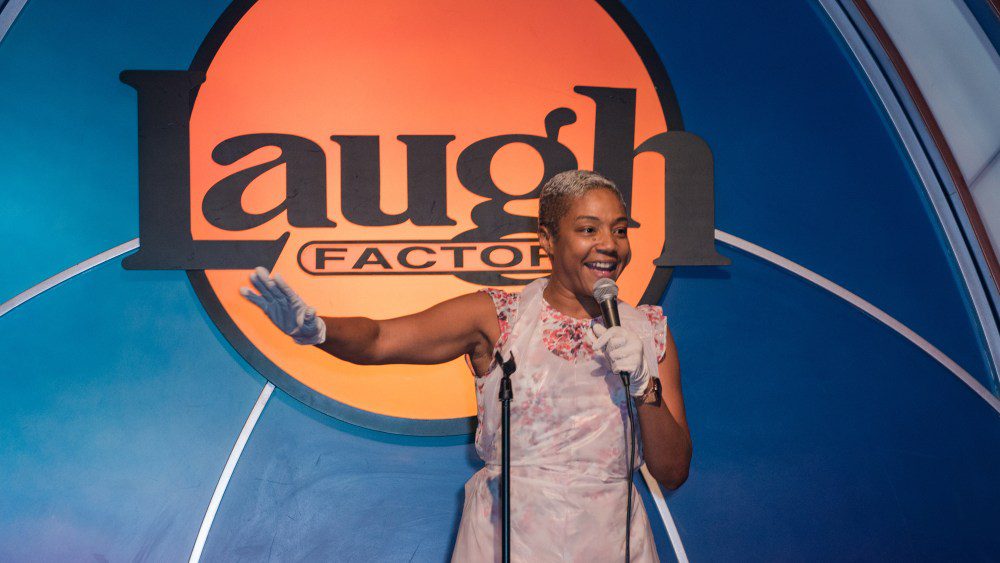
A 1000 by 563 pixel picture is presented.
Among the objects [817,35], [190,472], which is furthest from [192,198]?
[817,35]

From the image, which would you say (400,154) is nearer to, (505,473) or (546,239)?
(546,239)

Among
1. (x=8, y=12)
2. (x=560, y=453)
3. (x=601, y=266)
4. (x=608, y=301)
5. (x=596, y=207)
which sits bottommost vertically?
(x=560, y=453)

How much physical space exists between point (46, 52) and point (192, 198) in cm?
75

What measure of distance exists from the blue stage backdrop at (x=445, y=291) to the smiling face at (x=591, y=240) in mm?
746

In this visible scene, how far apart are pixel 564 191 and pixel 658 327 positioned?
18.0 inches

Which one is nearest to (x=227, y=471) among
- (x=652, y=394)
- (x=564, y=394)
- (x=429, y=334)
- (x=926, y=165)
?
(x=429, y=334)

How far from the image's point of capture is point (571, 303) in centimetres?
221

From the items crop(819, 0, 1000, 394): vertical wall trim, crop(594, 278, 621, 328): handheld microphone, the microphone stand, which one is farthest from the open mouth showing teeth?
crop(819, 0, 1000, 394): vertical wall trim

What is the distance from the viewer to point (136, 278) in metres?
2.78

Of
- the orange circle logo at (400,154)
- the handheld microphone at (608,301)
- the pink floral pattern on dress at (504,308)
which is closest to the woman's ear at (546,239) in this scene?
the pink floral pattern on dress at (504,308)

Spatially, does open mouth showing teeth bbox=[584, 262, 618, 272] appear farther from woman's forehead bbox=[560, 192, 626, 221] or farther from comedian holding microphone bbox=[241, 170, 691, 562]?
woman's forehead bbox=[560, 192, 626, 221]

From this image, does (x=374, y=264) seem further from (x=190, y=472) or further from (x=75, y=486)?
(x=75, y=486)

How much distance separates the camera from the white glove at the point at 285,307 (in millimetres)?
1665

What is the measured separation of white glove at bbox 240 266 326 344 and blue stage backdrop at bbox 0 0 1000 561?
0.98 metres
